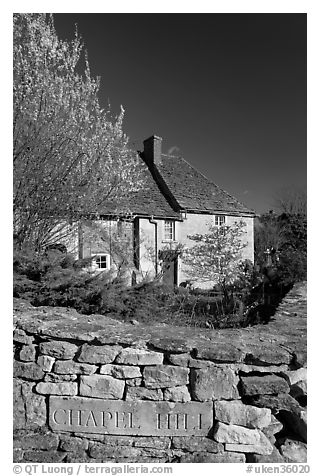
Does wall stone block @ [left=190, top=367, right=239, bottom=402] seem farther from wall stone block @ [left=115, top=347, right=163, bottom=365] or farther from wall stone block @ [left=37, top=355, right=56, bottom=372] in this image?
wall stone block @ [left=37, top=355, right=56, bottom=372]

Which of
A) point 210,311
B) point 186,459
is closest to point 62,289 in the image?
point 186,459

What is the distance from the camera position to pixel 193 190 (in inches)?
575

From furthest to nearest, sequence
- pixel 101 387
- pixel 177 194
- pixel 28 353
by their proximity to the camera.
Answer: pixel 177 194 < pixel 28 353 < pixel 101 387

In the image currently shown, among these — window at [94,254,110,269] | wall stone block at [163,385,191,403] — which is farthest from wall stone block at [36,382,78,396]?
window at [94,254,110,269]

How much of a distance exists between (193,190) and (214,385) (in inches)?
505

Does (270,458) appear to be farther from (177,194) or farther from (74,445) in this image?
(177,194)

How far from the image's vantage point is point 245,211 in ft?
49.2

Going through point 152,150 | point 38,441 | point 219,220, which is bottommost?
point 38,441

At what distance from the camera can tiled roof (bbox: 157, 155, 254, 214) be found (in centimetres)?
1381

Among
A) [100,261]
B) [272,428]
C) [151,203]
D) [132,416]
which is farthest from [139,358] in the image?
[151,203]

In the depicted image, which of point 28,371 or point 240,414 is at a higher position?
point 28,371

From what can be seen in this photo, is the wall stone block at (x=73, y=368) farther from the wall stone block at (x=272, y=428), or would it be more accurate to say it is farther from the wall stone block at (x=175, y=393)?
the wall stone block at (x=272, y=428)

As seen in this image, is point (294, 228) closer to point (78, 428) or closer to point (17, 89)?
point (17, 89)

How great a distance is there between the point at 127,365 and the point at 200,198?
12564mm
